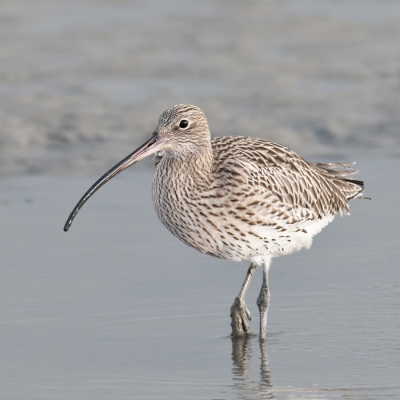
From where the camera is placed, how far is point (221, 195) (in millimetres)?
6777

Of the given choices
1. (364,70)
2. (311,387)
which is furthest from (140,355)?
(364,70)

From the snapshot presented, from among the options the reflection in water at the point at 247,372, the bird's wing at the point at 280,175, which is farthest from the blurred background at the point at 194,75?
the reflection in water at the point at 247,372

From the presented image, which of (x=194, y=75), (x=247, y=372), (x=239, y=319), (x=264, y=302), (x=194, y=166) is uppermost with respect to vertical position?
(x=194, y=75)

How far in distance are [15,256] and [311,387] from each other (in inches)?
115

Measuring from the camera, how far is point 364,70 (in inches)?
504

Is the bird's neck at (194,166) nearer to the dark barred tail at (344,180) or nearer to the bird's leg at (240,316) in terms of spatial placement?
the bird's leg at (240,316)

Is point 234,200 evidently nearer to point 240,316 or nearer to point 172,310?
point 240,316

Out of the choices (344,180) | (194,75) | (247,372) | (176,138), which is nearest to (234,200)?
(176,138)

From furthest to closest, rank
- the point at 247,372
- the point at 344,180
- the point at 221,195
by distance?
the point at 344,180 → the point at 221,195 → the point at 247,372

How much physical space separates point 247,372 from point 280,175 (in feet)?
5.16

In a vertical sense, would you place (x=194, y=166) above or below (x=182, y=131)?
below

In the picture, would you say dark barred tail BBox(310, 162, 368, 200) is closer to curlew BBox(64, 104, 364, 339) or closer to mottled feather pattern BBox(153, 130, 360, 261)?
mottled feather pattern BBox(153, 130, 360, 261)

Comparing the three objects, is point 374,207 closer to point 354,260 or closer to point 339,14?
point 354,260

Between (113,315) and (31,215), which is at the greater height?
(31,215)
